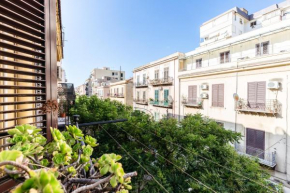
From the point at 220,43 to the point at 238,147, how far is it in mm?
8271

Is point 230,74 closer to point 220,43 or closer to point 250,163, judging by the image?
point 220,43

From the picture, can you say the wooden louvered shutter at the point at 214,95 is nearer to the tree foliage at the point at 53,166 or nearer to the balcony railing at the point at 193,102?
the balcony railing at the point at 193,102

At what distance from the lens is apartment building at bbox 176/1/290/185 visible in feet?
25.2

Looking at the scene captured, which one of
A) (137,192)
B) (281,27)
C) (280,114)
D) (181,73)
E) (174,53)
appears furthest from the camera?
(174,53)

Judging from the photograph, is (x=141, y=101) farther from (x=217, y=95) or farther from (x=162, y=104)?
(x=217, y=95)

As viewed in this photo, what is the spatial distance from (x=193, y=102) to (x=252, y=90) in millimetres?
4561

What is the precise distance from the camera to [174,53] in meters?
14.9

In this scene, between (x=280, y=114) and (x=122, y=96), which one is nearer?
(x=280, y=114)

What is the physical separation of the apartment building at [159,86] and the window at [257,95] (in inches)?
252

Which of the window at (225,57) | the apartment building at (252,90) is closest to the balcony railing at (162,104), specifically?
the apartment building at (252,90)

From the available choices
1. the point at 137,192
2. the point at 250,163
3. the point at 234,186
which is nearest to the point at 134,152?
the point at 137,192

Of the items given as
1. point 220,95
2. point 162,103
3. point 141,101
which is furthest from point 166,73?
point 220,95

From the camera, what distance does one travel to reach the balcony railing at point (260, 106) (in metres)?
7.75

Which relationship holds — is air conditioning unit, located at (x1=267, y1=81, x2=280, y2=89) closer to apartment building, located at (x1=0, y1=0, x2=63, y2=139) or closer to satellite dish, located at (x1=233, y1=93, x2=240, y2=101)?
satellite dish, located at (x1=233, y1=93, x2=240, y2=101)
